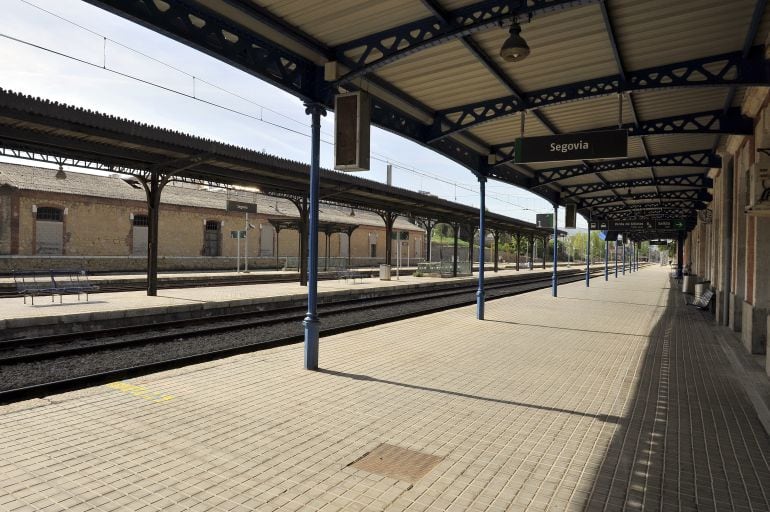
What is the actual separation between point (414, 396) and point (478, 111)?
5.92 m

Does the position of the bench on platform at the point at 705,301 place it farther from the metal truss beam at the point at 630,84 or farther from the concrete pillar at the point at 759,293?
the metal truss beam at the point at 630,84

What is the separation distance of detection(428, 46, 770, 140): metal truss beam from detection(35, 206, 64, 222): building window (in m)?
27.0

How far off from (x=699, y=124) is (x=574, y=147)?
3.27 metres

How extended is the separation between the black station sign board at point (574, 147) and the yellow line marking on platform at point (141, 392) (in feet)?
21.0

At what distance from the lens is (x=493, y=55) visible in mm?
6934

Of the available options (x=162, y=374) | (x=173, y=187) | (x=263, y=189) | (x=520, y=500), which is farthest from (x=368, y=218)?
(x=520, y=500)

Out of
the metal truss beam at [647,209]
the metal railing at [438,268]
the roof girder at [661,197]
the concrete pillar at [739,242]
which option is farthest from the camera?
the metal railing at [438,268]

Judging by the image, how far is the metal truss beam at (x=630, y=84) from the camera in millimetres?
6203

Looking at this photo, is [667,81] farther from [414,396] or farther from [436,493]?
[436,493]

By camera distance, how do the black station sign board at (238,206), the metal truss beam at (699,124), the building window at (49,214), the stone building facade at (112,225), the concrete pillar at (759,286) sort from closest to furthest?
the concrete pillar at (759,286), the metal truss beam at (699,124), the black station sign board at (238,206), the stone building facade at (112,225), the building window at (49,214)

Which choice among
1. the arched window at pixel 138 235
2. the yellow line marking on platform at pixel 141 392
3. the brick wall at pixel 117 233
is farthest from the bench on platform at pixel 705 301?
the arched window at pixel 138 235

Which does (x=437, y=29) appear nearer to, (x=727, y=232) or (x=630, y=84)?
(x=630, y=84)

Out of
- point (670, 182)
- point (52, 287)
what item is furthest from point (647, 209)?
point (52, 287)

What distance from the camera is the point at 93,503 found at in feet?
9.77
